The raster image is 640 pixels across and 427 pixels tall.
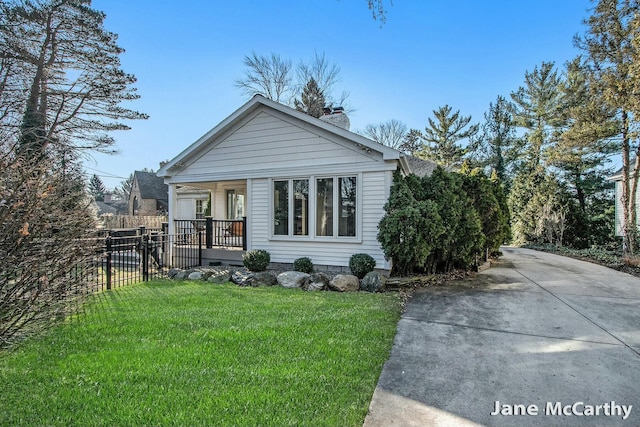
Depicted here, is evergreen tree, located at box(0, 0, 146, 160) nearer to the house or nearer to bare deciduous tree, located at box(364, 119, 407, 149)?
the house

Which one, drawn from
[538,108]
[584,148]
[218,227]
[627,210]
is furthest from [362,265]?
[538,108]

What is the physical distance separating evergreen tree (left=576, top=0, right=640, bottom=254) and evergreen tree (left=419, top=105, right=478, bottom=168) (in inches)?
759

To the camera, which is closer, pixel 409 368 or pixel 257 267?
pixel 409 368

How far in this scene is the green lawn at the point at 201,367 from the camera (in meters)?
2.49

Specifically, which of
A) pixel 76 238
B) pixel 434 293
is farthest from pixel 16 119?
pixel 434 293

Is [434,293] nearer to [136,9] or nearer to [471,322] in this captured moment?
[471,322]

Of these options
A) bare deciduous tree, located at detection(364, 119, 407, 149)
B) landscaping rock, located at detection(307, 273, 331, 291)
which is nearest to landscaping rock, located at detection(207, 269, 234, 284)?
landscaping rock, located at detection(307, 273, 331, 291)

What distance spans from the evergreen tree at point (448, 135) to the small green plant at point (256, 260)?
26.1 meters

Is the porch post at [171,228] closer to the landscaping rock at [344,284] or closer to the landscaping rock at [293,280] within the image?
the landscaping rock at [293,280]

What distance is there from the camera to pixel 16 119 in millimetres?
13164

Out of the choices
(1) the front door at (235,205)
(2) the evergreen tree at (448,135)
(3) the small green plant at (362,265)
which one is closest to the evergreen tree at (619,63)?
(3) the small green plant at (362,265)

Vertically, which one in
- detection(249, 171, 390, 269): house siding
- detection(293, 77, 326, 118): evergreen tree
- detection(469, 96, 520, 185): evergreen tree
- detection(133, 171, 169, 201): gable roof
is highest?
detection(293, 77, 326, 118): evergreen tree

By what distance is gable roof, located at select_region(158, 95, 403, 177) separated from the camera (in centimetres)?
788

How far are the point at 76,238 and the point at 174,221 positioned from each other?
24.3 feet
